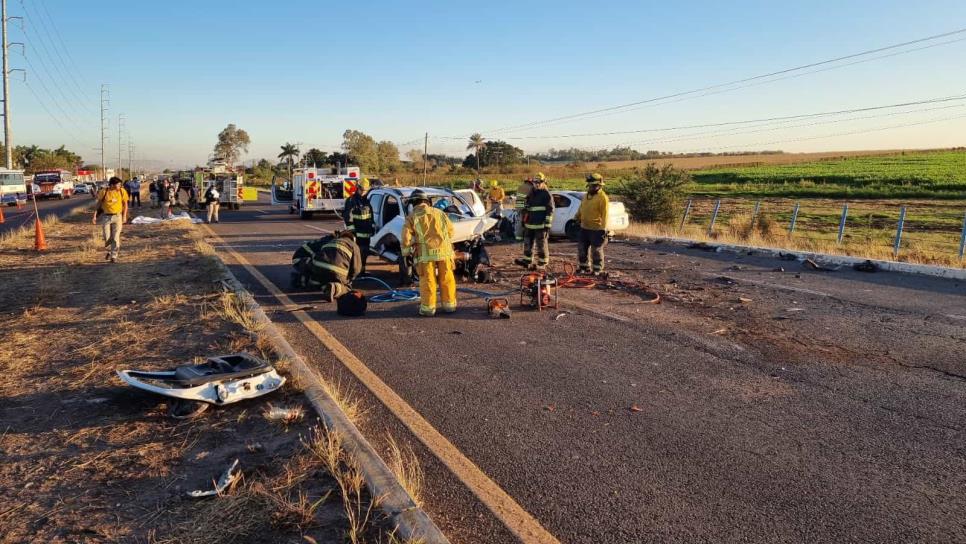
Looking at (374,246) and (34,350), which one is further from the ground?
(374,246)

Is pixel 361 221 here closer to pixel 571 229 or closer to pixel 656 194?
pixel 571 229

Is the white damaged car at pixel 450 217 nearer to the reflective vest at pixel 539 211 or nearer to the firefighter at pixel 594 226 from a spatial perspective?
the reflective vest at pixel 539 211

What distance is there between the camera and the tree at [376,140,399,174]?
92.5 meters

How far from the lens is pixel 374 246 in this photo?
457 inches

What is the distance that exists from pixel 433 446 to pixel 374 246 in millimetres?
7718

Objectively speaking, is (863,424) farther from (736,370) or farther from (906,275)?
(906,275)

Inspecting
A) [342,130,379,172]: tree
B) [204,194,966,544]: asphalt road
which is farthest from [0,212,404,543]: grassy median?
[342,130,379,172]: tree

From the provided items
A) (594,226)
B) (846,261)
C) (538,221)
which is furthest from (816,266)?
(538,221)

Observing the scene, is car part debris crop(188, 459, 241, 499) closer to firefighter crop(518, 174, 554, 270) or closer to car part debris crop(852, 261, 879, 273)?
firefighter crop(518, 174, 554, 270)

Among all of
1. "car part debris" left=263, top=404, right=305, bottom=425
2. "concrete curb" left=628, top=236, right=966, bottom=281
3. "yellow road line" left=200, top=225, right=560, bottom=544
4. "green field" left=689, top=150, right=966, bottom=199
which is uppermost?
"green field" left=689, top=150, right=966, bottom=199

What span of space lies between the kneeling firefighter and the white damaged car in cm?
86

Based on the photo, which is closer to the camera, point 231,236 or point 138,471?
point 138,471

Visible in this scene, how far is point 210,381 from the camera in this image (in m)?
4.62

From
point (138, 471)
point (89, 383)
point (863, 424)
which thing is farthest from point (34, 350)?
point (863, 424)
